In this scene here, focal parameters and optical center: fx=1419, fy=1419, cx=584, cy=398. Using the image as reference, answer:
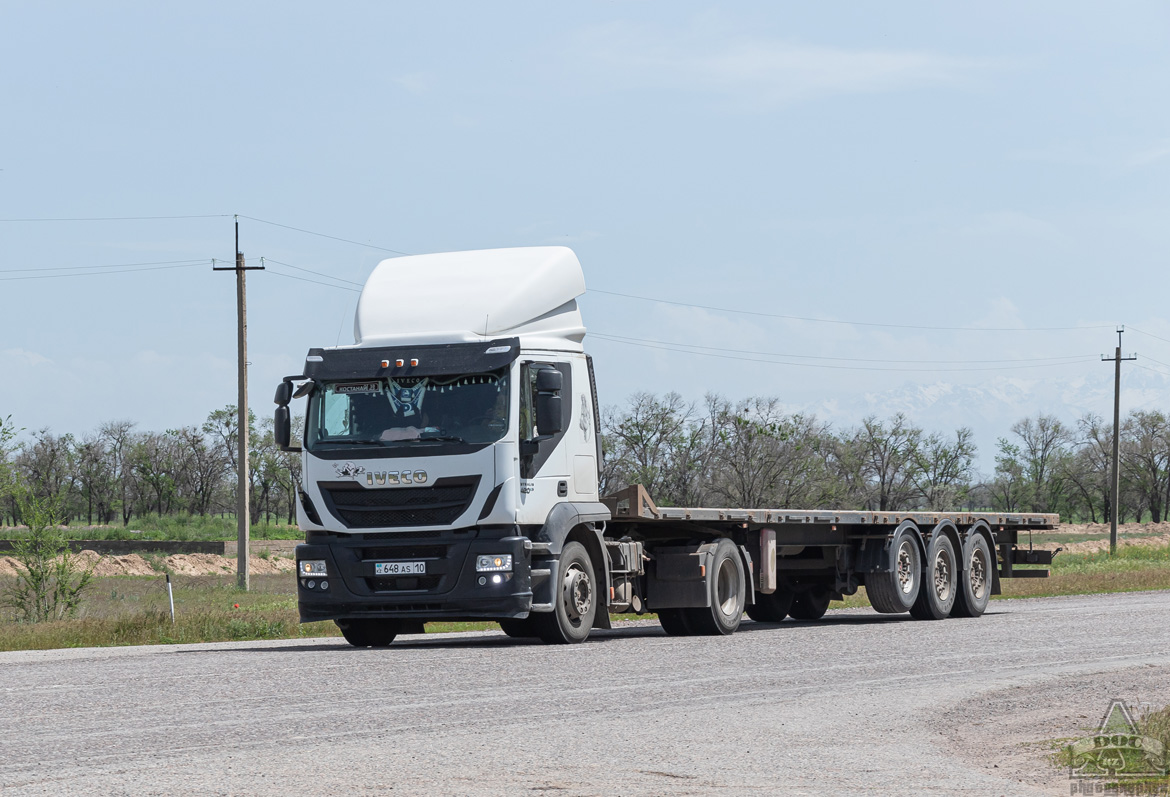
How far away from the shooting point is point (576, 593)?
15.5m

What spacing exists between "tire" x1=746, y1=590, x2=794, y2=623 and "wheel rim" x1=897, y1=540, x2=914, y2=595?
6.45 ft

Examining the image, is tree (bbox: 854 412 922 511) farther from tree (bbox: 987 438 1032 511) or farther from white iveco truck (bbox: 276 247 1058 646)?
white iveco truck (bbox: 276 247 1058 646)

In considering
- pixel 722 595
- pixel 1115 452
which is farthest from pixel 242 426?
pixel 1115 452

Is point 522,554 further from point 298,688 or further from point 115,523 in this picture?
point 115,523

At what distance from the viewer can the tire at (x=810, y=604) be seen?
898 inches

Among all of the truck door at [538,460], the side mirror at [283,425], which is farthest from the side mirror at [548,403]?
the side mirror at [283,425]

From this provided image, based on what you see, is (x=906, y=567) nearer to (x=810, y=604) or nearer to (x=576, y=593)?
(x=810, y=604)

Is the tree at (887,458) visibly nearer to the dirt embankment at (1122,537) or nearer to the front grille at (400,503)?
the dirt embankment at (1122,537)

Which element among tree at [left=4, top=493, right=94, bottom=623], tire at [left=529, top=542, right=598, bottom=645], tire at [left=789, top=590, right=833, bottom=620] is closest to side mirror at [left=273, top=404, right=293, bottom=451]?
tire at [left=529, top=542, right=598, bottom=645]

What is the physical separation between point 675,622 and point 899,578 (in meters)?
4.73

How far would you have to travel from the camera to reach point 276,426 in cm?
1531

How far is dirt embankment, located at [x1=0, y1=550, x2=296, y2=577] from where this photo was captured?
57.5m

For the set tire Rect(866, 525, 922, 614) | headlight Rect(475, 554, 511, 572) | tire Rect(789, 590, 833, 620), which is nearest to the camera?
headlight Rect(475, 554, 511, 572)

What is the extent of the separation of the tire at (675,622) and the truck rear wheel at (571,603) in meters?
2.01
